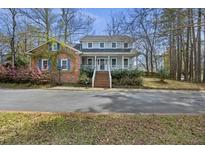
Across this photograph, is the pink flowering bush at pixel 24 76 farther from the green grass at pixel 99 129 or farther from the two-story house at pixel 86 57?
the green grass at pixel 99 129

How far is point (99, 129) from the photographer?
208 inches

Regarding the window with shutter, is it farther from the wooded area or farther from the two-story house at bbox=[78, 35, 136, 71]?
the two-story house at bbox=[78, 35, 136, 71]

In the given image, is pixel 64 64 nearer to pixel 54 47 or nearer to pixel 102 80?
pixel 54 47

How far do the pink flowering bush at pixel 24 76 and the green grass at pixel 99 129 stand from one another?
12872 mm

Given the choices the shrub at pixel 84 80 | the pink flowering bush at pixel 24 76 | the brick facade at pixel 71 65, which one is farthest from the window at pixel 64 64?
the shrub at pixel 84 80

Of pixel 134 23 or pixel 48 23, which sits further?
pixel 48 23

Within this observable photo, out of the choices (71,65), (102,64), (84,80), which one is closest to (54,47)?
(71,65)

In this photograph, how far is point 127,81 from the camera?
19.3m

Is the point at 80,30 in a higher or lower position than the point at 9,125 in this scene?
higher

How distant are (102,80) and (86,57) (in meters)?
6.30

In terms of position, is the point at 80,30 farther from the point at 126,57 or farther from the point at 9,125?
the point at 9,125
